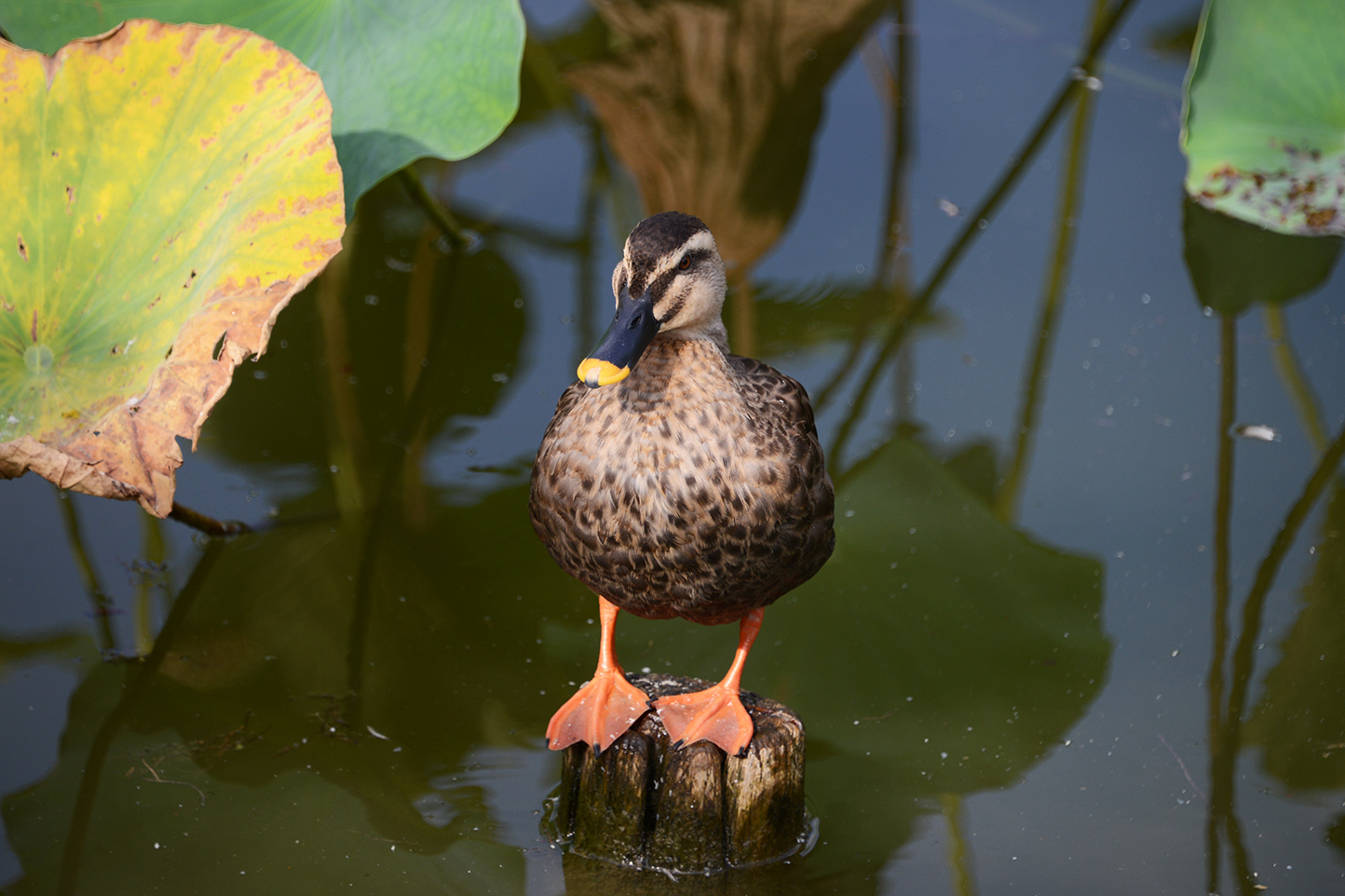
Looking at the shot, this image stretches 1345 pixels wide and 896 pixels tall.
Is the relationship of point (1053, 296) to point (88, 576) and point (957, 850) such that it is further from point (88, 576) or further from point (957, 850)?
point (88, 576)

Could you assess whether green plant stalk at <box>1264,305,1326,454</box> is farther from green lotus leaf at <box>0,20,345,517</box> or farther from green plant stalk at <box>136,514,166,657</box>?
green plant stalk at <box>136,514,166,657</box>

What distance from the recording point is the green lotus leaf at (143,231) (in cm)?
221

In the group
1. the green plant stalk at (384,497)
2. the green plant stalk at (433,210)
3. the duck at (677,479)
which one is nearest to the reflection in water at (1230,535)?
the duck at (677,479)

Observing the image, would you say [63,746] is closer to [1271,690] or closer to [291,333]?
[291,333]

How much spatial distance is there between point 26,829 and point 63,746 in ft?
0.69

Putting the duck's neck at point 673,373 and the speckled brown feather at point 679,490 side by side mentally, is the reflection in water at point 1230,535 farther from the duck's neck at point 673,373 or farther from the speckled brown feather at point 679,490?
the duck's neck at point 673,373

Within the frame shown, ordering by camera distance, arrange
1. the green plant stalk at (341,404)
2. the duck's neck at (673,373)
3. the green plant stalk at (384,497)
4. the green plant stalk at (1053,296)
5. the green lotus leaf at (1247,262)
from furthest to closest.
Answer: the green lotus leaf at (1247,262) → the green plant stalk at (1053,296) → the green plant stalk at (341,404) → the green plant stalk at (384,497) → the duck's neck at (673,373)

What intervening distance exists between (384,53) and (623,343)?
1.39 metres

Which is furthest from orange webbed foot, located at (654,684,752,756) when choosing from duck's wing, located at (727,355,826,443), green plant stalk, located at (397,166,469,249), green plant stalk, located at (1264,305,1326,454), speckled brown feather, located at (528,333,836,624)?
green plant stalk, located at (1264,305,1326,454)

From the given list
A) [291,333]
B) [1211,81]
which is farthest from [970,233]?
[291,333]

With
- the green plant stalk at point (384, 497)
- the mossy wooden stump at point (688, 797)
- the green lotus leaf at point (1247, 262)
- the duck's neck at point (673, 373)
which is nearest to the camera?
the duck's neck at point (673, 373)

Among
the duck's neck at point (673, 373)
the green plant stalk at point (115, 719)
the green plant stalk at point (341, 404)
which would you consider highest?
the duck's neck at point (673, 373)

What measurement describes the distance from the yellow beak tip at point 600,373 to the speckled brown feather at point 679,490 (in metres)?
0.19

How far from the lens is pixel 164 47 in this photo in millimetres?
2461
